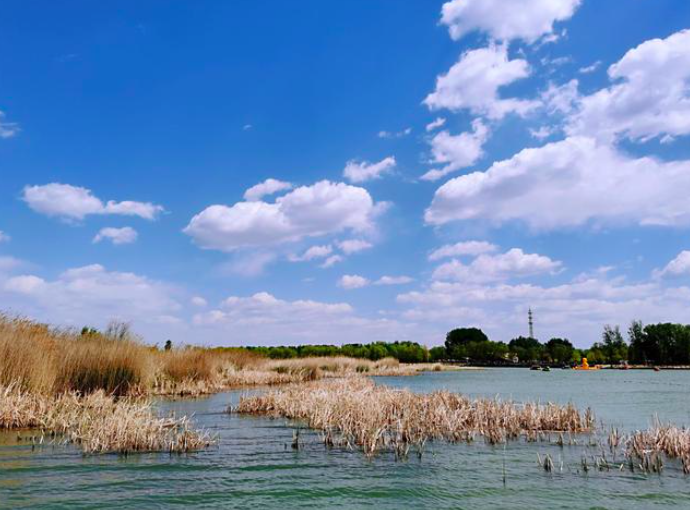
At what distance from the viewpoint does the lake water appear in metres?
9.48

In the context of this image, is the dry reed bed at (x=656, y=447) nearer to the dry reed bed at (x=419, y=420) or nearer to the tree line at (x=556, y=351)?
the dry reed bed at (x=419, y=420)

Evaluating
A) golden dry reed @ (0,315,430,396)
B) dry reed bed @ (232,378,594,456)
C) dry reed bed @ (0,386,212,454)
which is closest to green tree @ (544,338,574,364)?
golden dry reed @ (0,315,430,396)

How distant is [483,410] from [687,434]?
19.0 ft

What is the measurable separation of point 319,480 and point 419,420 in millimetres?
6004

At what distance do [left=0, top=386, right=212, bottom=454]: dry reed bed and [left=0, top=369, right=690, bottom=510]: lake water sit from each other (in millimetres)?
405

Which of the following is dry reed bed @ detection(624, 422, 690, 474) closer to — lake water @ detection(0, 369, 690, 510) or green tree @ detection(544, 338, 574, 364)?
lake water @ detection(0, 369, 690, 510)

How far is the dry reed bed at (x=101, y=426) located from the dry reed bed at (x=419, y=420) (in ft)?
13.3

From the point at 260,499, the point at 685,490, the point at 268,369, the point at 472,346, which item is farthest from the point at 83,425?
the point at 472,346

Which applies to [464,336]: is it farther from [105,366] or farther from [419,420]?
[419,420]

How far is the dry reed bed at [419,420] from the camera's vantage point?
14.4 metres

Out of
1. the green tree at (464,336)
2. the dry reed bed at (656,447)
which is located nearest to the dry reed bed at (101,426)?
the dry reed bed at (656,447)

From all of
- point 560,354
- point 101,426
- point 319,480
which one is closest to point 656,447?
point 319,480

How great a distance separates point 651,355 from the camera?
124 m

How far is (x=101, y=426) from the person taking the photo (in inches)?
521
